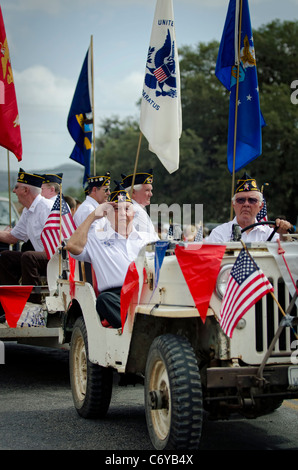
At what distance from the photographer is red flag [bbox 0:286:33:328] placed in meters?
8.24

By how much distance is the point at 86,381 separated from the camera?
643 centimetres

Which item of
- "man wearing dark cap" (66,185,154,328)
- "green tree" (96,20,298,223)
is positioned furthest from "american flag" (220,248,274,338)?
"green tree" (96,20,298,223)

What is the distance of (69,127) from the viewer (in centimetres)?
1254

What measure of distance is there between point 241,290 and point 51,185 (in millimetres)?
6294

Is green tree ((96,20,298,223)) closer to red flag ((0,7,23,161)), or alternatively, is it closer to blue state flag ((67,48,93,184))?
blue state flag ((67,48,93,184))

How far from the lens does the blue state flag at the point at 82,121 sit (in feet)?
40.8

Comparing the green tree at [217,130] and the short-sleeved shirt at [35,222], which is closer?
the short-sleeved shirt at [35,222]

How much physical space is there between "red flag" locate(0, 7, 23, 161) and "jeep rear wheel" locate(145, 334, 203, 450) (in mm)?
5745

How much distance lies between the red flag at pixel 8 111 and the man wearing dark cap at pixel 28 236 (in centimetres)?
40

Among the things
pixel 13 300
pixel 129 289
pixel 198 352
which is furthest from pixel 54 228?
pixel 198 352

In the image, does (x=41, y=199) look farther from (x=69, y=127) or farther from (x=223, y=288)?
(x=223, y=288)

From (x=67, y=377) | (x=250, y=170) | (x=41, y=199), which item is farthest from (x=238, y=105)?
(x=250, y=170)

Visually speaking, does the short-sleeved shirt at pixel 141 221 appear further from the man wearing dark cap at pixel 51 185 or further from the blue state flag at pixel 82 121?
the blue state flag at pixel 82 121

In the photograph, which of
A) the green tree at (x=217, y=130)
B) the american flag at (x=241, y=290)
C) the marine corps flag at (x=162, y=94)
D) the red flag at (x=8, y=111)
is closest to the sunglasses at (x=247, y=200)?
the marine corps flag at (x=162, y=94)
